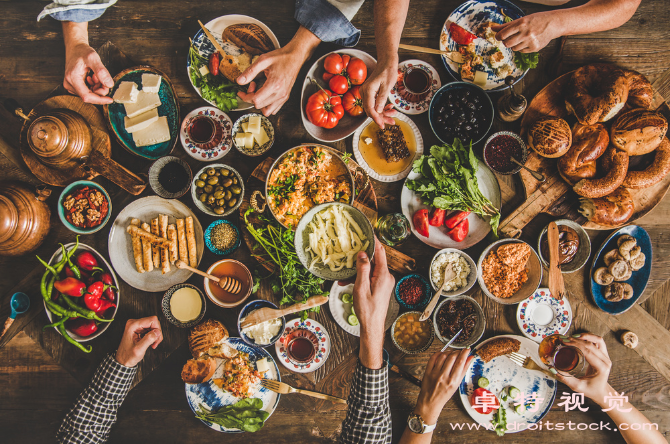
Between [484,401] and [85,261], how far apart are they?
3.38 m

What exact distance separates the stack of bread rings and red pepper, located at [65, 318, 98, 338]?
146 inches

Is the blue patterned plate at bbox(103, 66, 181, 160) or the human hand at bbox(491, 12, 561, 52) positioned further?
the blue patterned plate at bbox(103, 66, 181, 160)

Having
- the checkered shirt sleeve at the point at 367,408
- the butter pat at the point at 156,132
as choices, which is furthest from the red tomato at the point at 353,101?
the checkered shirt sleeve at the point at 367,408

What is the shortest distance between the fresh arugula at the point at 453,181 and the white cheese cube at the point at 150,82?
211 centimetres

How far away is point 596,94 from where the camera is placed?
2.52 metres

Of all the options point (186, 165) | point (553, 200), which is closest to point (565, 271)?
point (553, 200)

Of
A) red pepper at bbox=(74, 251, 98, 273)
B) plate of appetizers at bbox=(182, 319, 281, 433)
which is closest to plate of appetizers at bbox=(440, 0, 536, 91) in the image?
plate of appetizers at bbox=(182, 319, 281, 433)

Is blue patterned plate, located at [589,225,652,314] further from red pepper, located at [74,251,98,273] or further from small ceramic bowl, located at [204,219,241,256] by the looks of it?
red pepper, located at [74,251,98,273]

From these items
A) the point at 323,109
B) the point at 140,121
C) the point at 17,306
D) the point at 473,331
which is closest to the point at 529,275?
the point at 473,331

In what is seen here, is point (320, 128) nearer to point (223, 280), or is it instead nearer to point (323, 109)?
point (323, 109)

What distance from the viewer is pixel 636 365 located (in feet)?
8.87

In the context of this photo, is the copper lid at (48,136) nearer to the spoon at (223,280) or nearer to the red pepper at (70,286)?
the red pepper at (70,286)

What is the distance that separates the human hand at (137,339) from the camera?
244 centimetres

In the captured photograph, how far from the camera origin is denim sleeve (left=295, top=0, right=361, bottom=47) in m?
2.38
